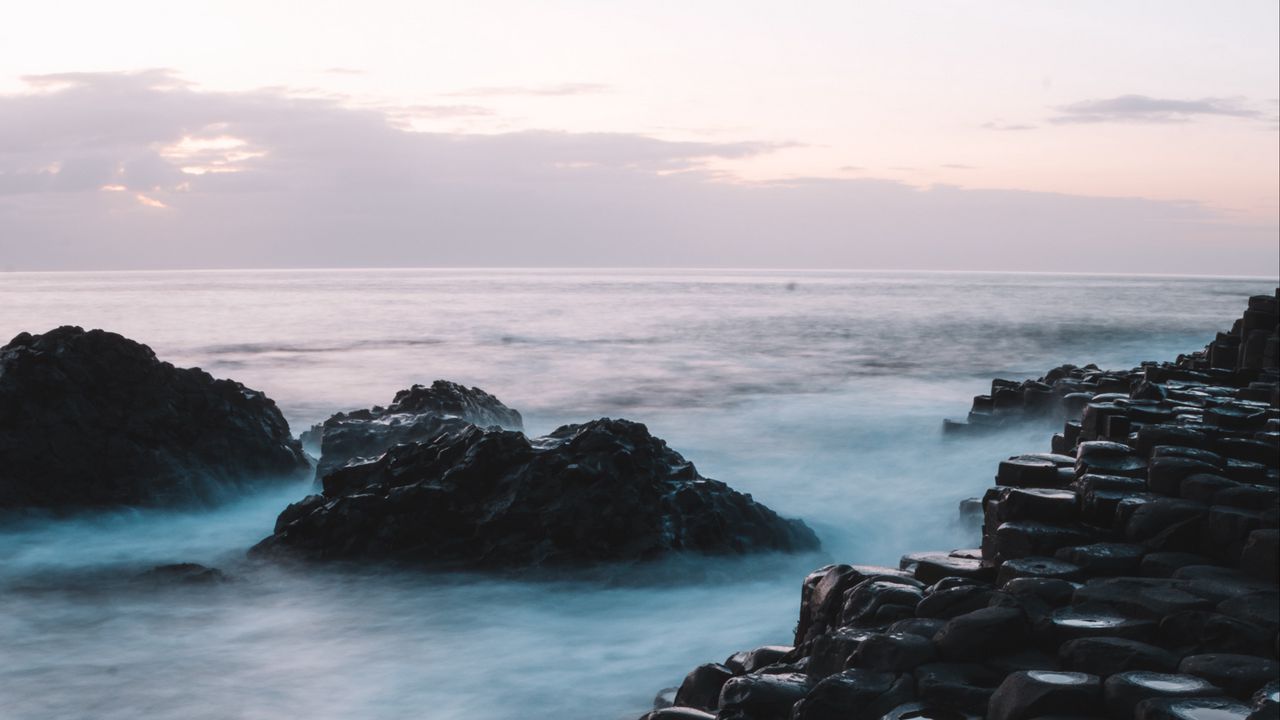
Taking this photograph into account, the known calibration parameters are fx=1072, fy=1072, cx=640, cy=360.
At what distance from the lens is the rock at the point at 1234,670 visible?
128 inches

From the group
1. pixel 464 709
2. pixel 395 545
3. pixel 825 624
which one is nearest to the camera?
pixel 825 624

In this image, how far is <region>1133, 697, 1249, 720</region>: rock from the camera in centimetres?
295

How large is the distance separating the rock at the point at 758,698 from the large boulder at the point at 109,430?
24.4 feet

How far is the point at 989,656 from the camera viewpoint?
3.73m

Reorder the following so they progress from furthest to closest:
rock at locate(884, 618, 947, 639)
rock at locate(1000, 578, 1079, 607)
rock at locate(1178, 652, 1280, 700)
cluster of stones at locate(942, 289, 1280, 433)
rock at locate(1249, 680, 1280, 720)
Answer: cluster of stones at locate(942, 289, 1280, 433) < rock at locate(1000, 578, 1079, 607) < rock at locate(884, 618, 947, 639) < rock at locate(1178, 652, 1280, 700) < rock at locate(1249, 680, 1280, 720)

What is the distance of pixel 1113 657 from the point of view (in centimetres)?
346

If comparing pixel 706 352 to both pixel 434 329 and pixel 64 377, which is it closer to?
pixel 434 329

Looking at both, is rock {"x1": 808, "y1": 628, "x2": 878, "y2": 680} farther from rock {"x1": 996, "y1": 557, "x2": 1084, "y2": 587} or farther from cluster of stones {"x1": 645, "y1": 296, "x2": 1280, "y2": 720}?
rock {"x1": 996, "y1": 557, "x2": 1084, "y2": 587}

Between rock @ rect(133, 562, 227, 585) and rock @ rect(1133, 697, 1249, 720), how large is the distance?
7077 mm

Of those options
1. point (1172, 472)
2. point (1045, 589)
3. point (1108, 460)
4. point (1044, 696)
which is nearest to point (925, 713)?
point (1044, 696)

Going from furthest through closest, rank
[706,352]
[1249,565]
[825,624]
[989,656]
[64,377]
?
[706,352] → [64,377] → [825,624] → [1249,565] → [989,656]

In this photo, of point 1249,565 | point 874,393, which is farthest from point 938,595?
point 874,393

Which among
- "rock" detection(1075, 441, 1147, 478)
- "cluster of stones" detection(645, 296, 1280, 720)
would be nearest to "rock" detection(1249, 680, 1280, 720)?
"cluster of stones" detection(645, 296, 1280, 720)

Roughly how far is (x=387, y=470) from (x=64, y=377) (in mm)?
3479
